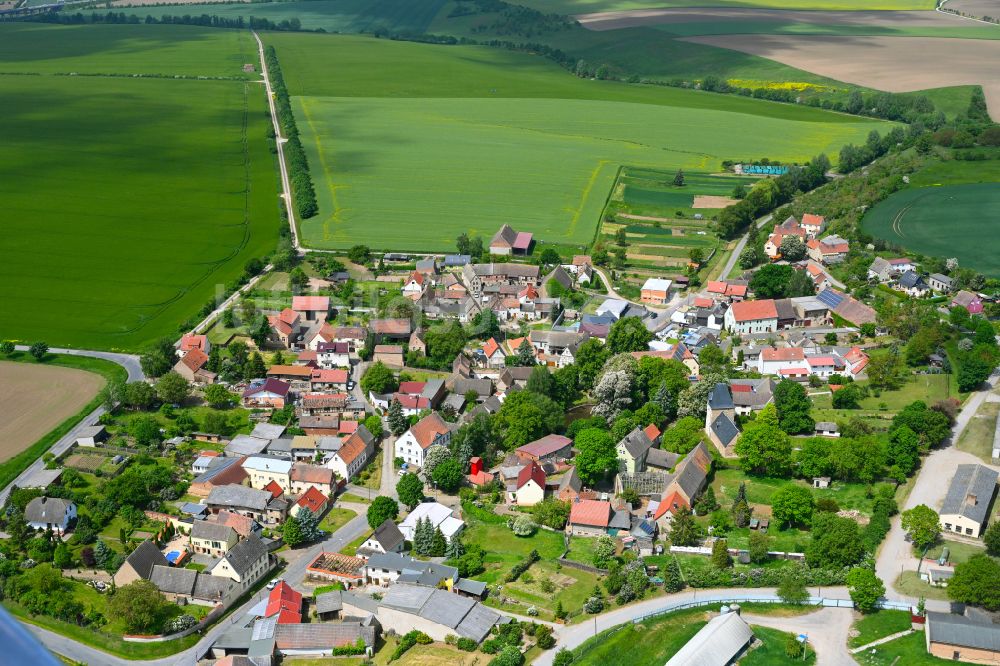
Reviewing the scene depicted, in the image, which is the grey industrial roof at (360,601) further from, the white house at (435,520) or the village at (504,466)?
the white house at (435,520)

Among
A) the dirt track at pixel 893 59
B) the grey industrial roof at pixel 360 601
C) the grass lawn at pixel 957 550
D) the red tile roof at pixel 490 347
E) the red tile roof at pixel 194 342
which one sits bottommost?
the red tile roof at pixel 490 347

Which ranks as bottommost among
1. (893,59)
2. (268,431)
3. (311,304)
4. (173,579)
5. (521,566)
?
(268,431)

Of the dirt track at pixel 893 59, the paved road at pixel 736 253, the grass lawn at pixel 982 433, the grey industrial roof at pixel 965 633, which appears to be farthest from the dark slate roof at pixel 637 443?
the dirt track at pixel 893 59

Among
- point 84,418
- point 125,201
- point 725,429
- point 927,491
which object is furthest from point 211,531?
point 125,201

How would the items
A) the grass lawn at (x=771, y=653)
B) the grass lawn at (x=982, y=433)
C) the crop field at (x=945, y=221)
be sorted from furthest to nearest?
1. the crop field at (x=945, y=221)
2. the grass lawn at (x=982, y=433)
3. the grass lawn at (x=771, y=653)

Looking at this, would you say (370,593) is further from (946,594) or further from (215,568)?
(946,594)

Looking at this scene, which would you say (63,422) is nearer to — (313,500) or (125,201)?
(313,500)

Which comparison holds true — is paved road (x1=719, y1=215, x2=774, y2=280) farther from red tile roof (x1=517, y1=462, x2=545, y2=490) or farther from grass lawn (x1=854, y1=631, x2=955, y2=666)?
grass lawn (x1=854, y1=631, x2=955, y2=666)

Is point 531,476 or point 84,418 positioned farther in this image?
point 84,418

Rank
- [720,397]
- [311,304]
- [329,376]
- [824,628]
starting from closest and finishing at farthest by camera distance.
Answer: [824,628], [720,397], [329,376], [311,304]
